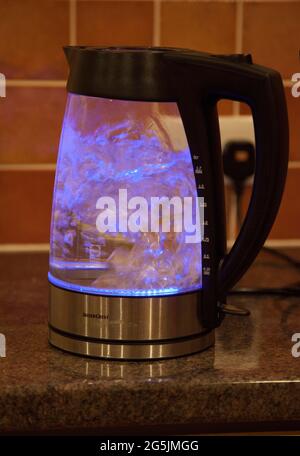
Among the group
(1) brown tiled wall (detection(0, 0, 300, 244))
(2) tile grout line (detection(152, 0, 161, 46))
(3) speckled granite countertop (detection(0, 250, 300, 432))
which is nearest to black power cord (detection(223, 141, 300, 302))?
(1) brown tiled wall (detection(0, 0, 300, 244))

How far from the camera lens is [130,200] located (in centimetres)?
88

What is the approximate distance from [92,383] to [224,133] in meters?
0.59

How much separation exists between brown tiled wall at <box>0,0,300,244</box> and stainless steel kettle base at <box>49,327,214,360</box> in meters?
0.47

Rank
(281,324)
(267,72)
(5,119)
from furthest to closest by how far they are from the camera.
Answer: (5,119), (281,324), (267,72)

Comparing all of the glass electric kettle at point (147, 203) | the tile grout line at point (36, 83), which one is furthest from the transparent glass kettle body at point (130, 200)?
the tile grout line at point (36, 83)

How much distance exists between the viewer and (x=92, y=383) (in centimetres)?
85

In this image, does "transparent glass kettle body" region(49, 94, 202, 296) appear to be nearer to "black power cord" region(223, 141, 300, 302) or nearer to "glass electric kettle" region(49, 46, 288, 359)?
"glass electric kettle" region(49, 46, 288, 359)

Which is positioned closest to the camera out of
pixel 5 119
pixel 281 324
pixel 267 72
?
pixel 267 72

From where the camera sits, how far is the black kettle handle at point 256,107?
827mm

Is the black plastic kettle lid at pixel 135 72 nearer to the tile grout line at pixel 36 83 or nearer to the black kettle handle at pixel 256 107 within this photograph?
the black kettle handle at pixel 256 107

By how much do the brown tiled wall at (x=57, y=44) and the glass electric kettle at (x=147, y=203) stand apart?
1.39ft

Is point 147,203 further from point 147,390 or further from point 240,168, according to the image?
point 240,168

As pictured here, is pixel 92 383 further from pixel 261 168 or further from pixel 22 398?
pixel 261 168
